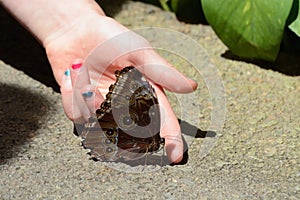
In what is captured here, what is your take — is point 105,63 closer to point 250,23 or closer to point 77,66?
point 77,66

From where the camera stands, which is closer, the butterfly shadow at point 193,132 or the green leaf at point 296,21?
the butterfly shadow at point 193,132

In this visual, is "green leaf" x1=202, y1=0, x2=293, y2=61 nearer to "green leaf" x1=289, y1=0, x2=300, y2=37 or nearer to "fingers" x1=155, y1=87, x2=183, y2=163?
"green leaf" x1=289, y1=0, x2=300, y2=37

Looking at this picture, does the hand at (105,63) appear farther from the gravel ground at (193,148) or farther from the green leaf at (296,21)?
the green leaf at (296,21)

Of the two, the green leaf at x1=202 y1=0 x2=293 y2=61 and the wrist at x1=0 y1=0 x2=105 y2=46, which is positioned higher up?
the wrist at x1=0 y1=0 x2=105 y2=46

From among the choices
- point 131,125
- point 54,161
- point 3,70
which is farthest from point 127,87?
point 3,70

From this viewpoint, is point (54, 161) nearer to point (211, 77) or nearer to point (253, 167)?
point (253, 167)

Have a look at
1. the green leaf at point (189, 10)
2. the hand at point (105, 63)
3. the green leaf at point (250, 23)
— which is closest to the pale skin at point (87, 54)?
the hand at point (105, 63)

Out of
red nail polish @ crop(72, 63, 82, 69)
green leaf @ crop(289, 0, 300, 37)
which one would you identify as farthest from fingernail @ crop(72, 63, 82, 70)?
green leaf @ crop(289, 0, 300, 37)
